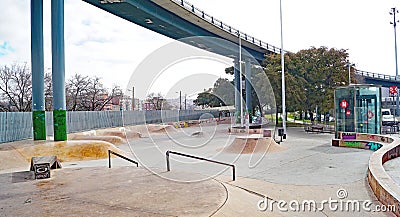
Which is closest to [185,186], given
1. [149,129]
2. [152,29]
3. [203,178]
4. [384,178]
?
[203,178]

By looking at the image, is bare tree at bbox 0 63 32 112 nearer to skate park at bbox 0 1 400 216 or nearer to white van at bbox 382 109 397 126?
skate park at bbox 0 1 400 216

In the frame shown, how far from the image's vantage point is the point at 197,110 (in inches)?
2089

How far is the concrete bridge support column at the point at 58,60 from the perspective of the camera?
1820cm

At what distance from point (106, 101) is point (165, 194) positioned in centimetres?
4181

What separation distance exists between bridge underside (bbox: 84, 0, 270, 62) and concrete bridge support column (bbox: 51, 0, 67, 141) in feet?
18.7

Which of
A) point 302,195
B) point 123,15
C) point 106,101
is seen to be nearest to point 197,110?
point 106,101

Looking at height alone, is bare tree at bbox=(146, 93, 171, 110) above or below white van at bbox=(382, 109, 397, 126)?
above

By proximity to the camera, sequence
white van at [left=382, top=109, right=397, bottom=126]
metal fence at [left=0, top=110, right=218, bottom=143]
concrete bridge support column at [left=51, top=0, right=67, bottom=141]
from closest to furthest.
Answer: concrete bridge support column at [left=51, top=0, right=67, bottom=141]
metal fence at [left=0, top=110, right=218, bottom=143]
white van at [left=382, top=109, right=397, bottom=126]

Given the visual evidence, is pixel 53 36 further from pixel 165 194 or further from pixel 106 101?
pixel 106 101

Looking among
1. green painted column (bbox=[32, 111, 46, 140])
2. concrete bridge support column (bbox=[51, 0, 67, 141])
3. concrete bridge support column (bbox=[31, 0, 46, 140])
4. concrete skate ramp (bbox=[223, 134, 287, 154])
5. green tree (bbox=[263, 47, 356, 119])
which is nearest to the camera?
concrete skate ramp (bbox=[223, 134, 287, 154])

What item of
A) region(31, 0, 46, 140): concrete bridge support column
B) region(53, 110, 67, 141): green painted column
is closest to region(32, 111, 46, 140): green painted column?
region(31, 0, 46, 140): concrete bridge support column

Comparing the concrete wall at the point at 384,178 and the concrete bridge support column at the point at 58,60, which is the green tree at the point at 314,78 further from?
the concrete bridge support column at the point at 58,60

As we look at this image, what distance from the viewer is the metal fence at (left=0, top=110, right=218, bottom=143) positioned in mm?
20312

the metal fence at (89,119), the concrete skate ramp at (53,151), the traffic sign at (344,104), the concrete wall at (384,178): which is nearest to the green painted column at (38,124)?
the concrete skate ramp at (53,151)
